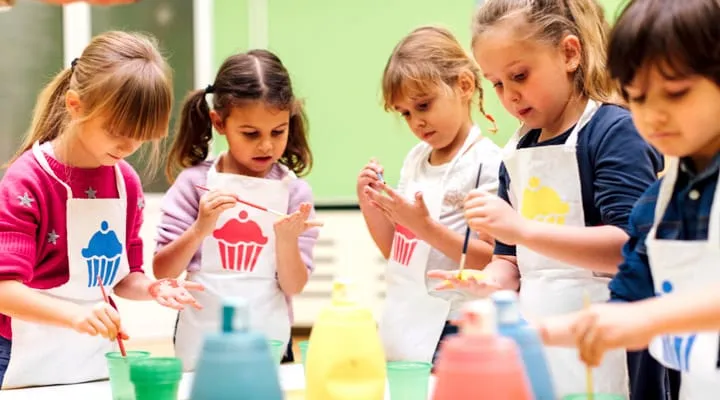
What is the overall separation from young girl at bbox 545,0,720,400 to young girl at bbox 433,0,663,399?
22 centimetres

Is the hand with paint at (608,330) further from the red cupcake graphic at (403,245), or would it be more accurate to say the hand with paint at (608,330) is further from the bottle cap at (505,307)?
the red cupcake graphic at (403,245)

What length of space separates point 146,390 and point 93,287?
0.65 m

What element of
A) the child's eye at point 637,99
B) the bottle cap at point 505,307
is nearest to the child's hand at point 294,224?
the child's eye at point 637,99

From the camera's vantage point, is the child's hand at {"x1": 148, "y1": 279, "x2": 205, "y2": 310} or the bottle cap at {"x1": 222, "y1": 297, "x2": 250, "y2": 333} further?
the child's hand at {"x1": 148, "y1": 279, "x2": 205, "y2": 310}

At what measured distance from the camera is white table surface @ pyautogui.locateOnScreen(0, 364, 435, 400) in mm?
1327

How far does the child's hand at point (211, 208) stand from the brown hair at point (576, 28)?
Result: 0.65 meters

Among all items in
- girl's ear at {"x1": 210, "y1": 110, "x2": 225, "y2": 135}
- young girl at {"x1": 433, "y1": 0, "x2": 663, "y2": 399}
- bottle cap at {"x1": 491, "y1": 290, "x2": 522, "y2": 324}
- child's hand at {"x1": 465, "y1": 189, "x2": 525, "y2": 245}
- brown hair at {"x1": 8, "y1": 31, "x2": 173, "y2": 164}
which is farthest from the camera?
girl's ear at {"x1": 210, "y1": 110, "x2": 225, "y2": 135}

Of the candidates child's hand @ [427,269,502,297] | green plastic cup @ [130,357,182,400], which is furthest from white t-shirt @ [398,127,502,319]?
green plastic cup @ [130,357,182,400]

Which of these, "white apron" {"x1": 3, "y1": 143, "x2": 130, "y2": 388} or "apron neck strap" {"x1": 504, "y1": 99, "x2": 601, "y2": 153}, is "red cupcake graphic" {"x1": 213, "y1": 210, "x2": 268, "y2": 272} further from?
"apron neck strap" {"x1": 504, "y1": 99, "x2": 601, "y2": 153}

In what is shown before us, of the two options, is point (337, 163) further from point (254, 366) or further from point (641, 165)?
point (254, 366)

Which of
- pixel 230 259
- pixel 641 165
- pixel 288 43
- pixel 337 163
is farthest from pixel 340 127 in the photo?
pixel 641 165

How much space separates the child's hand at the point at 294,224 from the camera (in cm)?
184

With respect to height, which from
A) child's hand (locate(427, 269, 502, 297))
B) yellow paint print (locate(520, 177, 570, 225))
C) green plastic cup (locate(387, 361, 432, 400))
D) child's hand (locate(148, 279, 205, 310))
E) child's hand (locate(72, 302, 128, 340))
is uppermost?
yellow paint print (locate(520, 177, 570, 225))

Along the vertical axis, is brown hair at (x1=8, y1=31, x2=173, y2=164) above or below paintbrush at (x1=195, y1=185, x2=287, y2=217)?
above
